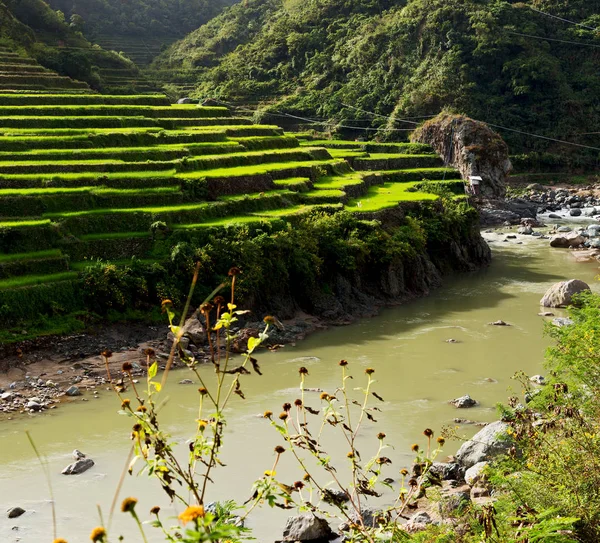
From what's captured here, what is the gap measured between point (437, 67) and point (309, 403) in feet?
151

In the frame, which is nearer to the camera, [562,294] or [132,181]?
[562,294]

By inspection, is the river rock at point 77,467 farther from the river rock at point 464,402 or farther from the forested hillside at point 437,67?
the forested hillside at point 437,67

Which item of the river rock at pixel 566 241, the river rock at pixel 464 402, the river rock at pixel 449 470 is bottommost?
the river rock at pixel 566 241

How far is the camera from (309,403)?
15.9m

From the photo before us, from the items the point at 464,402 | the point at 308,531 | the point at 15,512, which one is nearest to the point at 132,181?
the point at 464,402

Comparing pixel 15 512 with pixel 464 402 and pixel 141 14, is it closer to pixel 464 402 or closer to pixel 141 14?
pixel 464 402

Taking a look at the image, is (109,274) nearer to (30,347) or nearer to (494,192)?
(30,347)

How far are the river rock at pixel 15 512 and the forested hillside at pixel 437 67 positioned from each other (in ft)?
150

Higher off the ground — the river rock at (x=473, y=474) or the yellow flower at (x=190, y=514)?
the yellow flower at (x=190, y=514)

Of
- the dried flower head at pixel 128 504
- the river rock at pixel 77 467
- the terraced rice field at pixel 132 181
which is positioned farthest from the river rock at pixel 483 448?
the terraced rice field at pixel 132 181

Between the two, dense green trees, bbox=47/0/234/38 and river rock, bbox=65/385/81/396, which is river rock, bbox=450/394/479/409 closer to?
river rock, bbox=65/385/81/396

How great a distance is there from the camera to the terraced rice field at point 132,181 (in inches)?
816

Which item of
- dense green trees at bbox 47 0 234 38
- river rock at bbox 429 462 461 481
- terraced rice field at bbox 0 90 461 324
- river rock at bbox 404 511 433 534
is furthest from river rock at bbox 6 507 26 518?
dense green trees at bbox 47 0 234 38

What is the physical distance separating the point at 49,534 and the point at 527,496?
6700 millimetres
